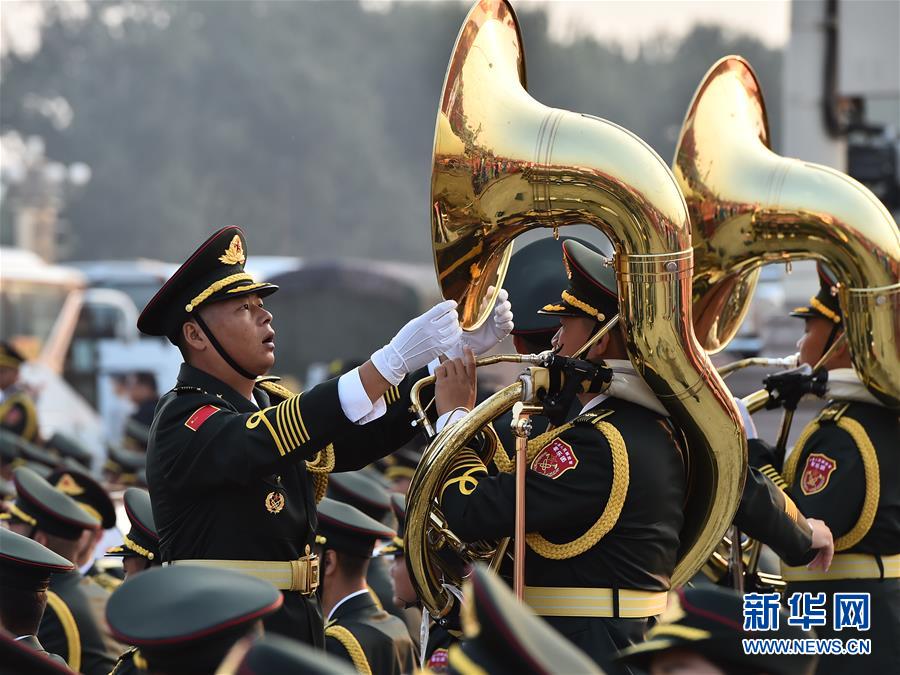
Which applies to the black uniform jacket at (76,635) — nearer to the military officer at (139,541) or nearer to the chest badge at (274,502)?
the military officer at (139,541)

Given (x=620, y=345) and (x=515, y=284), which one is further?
(x=515, y=284)

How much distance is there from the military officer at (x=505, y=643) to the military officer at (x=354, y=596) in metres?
2.39

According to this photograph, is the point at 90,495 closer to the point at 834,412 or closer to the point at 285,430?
the point at 285,430

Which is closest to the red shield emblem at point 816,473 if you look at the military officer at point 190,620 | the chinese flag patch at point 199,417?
the chinese flag patch at point 199,417

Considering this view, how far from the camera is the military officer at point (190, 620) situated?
2381mm

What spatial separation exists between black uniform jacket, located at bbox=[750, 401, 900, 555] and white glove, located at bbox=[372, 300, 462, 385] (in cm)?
154

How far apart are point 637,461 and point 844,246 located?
122cm

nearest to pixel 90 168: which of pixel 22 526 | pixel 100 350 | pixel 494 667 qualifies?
pixel 100 350

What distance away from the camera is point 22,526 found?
521 cm

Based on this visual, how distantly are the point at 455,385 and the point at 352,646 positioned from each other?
1.08 m

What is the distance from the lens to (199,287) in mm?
3982

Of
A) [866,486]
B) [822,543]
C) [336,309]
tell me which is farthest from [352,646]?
[336,309]

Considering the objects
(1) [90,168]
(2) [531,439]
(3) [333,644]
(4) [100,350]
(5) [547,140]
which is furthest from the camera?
(1) [90,168]

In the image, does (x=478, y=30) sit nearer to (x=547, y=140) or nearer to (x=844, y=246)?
(x=547, y=140)
